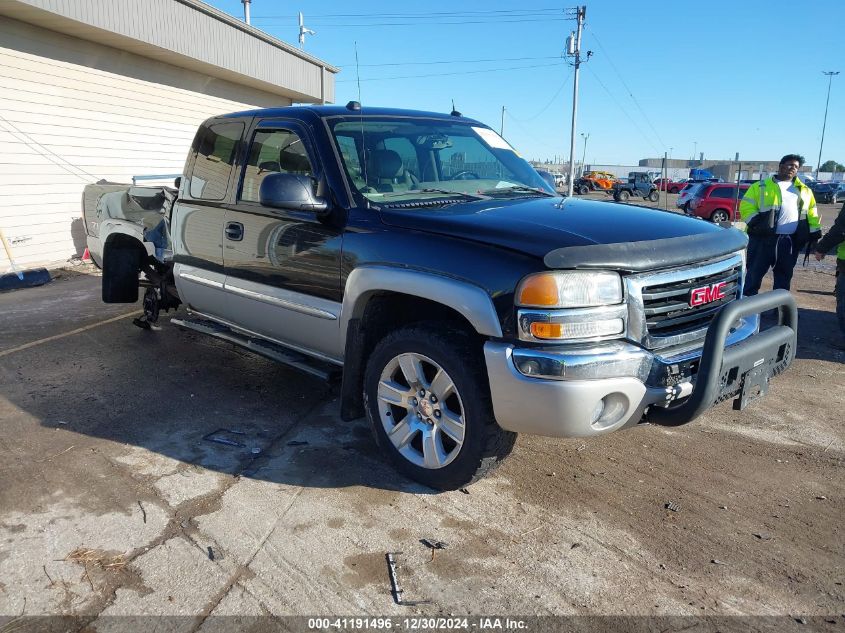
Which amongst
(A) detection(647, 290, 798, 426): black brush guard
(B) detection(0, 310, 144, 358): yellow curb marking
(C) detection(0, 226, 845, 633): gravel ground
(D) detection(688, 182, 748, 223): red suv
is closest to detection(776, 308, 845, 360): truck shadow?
(C) detection(0, 226, 845, 633): gravel ground

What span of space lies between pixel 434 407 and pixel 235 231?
81.8 inches

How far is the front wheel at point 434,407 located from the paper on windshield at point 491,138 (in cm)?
196

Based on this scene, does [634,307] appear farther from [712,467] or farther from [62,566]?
[62,566]

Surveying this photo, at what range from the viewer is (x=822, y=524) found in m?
3.19

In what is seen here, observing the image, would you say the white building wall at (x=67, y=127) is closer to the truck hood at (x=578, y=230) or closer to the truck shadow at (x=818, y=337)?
the truck hood at (x=578, y=230)

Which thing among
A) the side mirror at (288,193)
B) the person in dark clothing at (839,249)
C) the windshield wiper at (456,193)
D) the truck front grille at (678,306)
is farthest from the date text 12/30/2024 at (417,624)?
the person in dark clothing at (839,249)

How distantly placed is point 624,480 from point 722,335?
3.84 feet

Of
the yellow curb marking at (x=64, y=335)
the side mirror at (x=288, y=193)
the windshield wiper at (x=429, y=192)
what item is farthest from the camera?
the yellow curb marking at (x=64, y=335)

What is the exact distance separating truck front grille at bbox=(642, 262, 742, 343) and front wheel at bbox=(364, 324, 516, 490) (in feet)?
2.67

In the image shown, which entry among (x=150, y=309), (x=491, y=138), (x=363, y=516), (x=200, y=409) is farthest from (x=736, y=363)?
(x=150, y=309)

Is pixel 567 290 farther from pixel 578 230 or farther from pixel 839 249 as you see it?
pixel 839 249

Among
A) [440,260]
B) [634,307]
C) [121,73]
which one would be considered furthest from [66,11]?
[634,307]

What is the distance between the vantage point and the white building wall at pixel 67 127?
406 inches

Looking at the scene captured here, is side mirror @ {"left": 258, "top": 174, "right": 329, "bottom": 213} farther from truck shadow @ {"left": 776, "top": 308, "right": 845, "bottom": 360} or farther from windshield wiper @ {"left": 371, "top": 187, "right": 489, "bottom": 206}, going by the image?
truck shadow @ {"left": 776, "top": 308, "right": 845, "bottom": 360}
